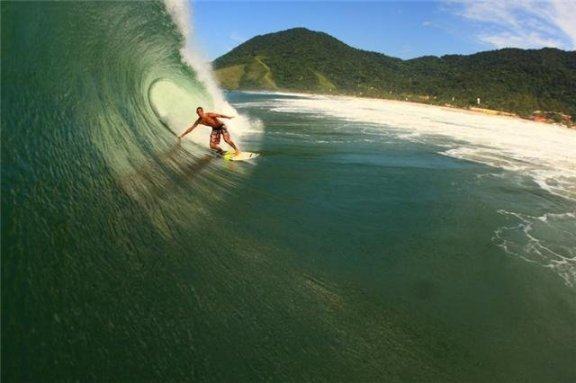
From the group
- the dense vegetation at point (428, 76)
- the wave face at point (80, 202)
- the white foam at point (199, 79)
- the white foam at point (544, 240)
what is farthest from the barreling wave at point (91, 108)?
the dense vegetation at point (428, 76)

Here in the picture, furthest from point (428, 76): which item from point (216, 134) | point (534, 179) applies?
point (216, 134)

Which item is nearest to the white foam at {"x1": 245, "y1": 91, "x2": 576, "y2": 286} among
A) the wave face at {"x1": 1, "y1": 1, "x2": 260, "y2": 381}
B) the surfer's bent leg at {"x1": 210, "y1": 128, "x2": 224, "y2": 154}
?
the wave face at {"x1": 1, "y1": 1, "x2": 260, "y2": 381}

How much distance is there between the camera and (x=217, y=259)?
5828 millimetres

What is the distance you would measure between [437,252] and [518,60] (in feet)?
443

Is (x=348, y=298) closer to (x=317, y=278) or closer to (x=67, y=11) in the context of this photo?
(x=317, y=278)

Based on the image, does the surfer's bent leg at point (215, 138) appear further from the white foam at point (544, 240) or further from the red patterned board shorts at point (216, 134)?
the white foam at point (544, 240)

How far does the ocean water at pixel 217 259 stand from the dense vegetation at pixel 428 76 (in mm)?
56297

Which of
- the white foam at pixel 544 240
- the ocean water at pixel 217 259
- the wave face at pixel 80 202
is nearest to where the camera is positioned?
the wave face at pixel 80 202

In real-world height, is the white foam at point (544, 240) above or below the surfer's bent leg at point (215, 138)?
below

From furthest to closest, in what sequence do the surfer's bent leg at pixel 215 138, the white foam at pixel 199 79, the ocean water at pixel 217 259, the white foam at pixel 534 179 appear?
the white foam at pixel 199 79 < the surfer's bent leg at pixel 215 138 < the white foam at pixel 534 179 < the ocean water at pixel 217 259

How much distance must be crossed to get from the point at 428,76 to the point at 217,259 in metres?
163

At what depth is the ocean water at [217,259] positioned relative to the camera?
3.91 meters

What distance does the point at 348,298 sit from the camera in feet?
19.2

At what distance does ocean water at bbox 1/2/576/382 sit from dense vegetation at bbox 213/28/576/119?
56.3 meters
